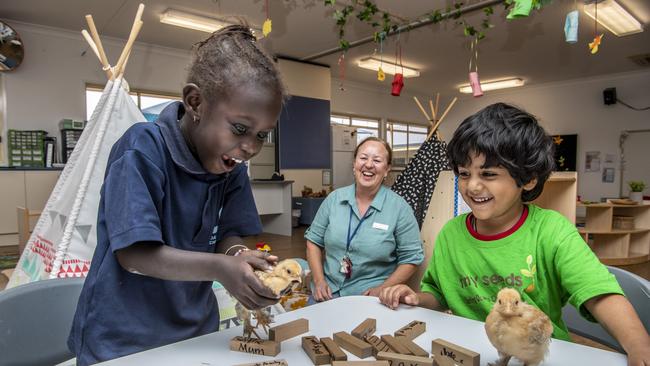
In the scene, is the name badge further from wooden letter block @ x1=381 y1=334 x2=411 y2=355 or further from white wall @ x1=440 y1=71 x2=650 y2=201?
white wall @ x1=440 y1=71 x2=650 y2=201

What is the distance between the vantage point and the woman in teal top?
6.88ft

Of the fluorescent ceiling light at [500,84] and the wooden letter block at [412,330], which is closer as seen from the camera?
the wooden letter block at [412,330]

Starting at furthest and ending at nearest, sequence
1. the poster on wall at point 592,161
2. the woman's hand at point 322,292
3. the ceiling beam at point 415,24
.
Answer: the poster on wall at point 592,161
the ceiling beam at point 415,24
the woman's hand at point 322,292

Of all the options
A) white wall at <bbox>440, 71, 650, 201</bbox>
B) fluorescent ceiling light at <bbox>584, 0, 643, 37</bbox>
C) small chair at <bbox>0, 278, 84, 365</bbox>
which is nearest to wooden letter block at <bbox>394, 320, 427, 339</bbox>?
small chair at <bbox>0, 278, 84, 365</bbox>

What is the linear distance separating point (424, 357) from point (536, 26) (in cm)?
649

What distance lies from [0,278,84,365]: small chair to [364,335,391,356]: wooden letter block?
32.2 inches

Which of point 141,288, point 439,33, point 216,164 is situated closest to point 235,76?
point 216,164

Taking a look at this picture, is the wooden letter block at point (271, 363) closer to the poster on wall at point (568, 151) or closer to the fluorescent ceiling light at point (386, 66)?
the fluorescent ceiling light at point (386, 66)

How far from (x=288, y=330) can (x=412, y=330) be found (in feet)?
0.93

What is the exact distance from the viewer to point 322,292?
6.66ft

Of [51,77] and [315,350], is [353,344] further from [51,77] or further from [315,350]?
[51,77]

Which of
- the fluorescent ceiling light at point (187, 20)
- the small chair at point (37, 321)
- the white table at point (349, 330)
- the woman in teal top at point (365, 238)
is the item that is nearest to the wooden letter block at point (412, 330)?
the white table at point (349, 330)

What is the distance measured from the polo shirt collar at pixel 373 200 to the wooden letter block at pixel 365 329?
46.4 inches

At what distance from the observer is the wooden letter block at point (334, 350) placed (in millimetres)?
823
